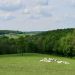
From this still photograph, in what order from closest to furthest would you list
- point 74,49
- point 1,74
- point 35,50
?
point 1,74
point 74,49
point 35,50

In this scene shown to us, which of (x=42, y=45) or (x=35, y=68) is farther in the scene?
(x=42, y=45)

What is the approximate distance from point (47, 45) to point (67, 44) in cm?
1419

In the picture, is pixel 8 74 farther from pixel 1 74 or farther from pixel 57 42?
pixel 57 42

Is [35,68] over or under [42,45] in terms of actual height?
over

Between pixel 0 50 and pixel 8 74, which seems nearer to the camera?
pixel 8 74

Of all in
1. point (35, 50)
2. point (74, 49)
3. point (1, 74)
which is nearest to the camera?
point (1, 74)

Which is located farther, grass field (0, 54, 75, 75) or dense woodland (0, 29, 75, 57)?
dense woodland (0, 29, 75, 57)

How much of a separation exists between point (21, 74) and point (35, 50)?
78.2m

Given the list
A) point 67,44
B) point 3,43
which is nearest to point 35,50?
point 3,43

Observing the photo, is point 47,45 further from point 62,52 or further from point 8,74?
point 8,74

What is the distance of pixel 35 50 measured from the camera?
119 meters

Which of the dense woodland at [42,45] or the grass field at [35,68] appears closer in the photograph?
the grass field at [35,68]

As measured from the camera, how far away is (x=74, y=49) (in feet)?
323

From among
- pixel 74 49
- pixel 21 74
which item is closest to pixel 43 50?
pixel 74 49
